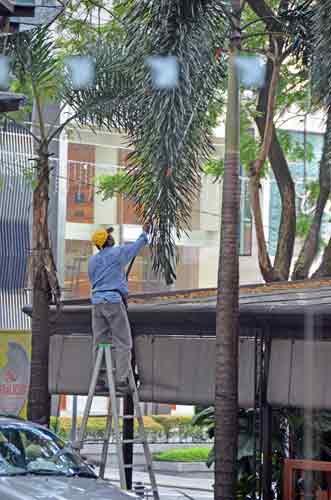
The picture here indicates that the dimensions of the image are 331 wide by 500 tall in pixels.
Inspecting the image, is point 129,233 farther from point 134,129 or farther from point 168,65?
point 168,65

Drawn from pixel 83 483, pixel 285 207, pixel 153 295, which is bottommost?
pixel 83 483

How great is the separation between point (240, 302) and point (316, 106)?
228 centimetres

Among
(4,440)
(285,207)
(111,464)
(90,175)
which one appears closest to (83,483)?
(4,440)

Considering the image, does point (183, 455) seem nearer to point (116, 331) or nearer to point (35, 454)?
point (116, 331)

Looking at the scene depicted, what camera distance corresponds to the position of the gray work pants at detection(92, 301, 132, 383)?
1246 centimetres

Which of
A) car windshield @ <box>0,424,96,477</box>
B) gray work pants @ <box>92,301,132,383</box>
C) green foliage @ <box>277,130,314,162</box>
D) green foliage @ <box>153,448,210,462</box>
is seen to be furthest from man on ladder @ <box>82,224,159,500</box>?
green foliage @ <box>153,448,210,462</box>

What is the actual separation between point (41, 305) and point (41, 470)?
192 inches

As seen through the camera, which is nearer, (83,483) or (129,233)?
(83,483)

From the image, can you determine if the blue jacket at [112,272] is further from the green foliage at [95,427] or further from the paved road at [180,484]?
the green foliage at [95,427]

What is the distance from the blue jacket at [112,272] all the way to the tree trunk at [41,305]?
1.91 m

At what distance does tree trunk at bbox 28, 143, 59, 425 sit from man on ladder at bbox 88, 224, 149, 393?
1.88 metres

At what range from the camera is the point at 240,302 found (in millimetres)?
12594

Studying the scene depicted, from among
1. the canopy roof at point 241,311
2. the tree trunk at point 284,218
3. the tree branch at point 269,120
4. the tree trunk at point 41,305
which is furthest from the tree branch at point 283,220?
the tree trunk at point 41,305

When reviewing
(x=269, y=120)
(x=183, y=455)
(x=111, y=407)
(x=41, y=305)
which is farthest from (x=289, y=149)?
(x=111, y=407)
